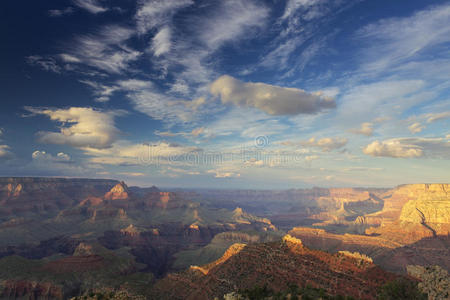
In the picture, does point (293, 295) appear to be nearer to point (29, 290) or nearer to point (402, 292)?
point (402, 292)

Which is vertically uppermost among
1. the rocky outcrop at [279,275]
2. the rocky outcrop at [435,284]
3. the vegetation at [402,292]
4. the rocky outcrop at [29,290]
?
the rocky outcrop at [435,284]

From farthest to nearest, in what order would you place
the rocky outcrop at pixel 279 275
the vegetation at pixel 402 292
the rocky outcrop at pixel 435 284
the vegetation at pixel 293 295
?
the rocky outcrop at pixel 279 275 → the vegetation at pixel 293 295 → the vegetation at pixel 402 292 → the rocky outcrop at pixel 435 284

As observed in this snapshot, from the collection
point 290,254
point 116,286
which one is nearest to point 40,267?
point 116,286

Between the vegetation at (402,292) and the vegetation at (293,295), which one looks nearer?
the vegetation at (402,292)

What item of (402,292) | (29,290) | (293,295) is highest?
(402,292)

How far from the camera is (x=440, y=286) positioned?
46.3 meters

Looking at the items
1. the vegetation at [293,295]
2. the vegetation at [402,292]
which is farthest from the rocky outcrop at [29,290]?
the vegetation at [402,292]

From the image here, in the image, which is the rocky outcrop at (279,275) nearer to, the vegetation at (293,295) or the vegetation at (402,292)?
the vegetation at (402,292)

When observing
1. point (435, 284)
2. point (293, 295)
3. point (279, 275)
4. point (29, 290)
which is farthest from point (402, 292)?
point (29, 290)

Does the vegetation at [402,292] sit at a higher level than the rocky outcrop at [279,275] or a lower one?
higher

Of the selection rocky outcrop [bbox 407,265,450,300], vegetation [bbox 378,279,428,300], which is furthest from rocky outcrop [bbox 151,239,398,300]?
rocky outcrop [bbox 407,265,450,300]

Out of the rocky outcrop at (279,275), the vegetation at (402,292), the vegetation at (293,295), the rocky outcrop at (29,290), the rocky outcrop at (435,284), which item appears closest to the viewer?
the rocky outcrop at (435,284)

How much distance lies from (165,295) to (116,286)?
46404 millimetres

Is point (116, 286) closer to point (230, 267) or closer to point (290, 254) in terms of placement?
point (230, 267)
